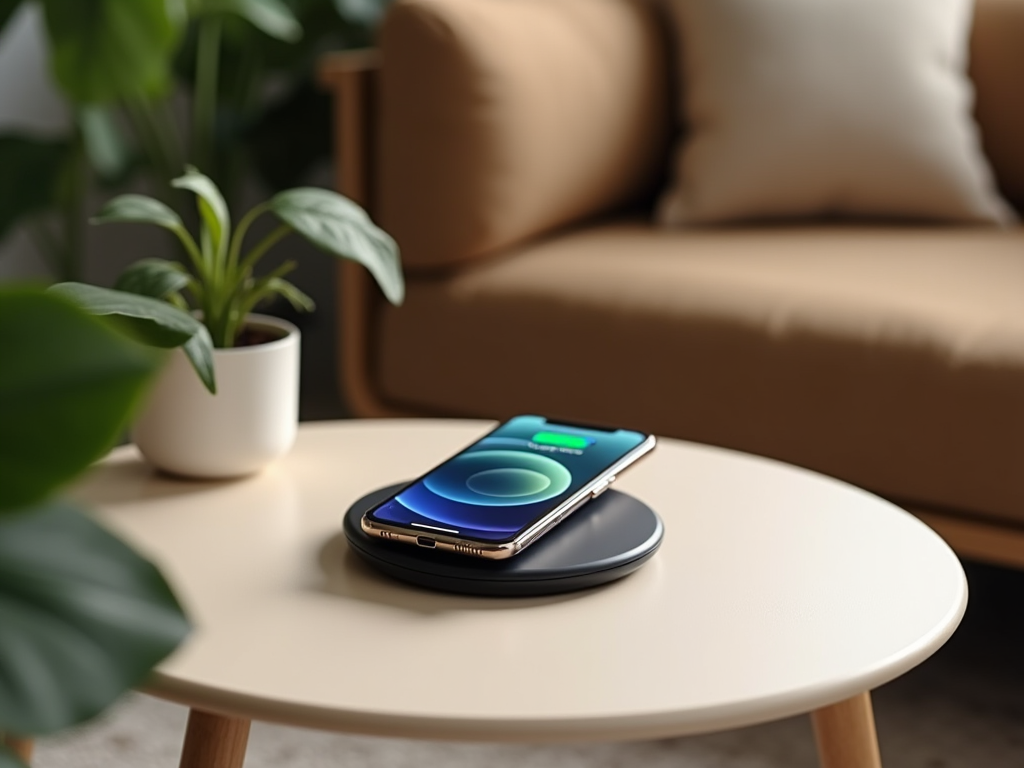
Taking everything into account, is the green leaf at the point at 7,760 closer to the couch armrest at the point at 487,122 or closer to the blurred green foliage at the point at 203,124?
the couch armrest at the point at 487,122

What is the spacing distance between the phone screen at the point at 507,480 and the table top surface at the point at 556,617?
42mm

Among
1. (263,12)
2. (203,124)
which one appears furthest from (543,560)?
(203,124)

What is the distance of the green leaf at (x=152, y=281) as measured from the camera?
36.7 inches

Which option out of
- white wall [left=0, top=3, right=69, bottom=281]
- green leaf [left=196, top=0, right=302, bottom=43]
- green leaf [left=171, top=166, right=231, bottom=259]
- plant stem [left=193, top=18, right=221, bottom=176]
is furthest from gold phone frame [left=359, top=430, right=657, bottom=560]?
white wall [left=0, top=3, right=69, bottom=281]

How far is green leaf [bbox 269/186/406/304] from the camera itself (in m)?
0.97

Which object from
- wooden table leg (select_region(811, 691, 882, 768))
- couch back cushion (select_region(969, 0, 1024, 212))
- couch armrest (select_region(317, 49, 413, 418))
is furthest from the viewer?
couch back cushion (select_region(969, 0, 1024, 212))

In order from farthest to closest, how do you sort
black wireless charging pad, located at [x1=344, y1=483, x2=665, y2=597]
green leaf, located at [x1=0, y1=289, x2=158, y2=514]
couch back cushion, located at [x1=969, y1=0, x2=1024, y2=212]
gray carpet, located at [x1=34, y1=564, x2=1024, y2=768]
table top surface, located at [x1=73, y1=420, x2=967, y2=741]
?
couch back cushion, located at [x1=969, y1=0, x2=1024, y2=212] < gray carpet, located at [x1=34, y1=564, x2=1024, y2=768] < black wireless charging pad, located at [x1=344, y1=483, x2=665, y2=597] < table top surface, located at [x1=73, y1=420, x2=967, y2=741] < green leaf, located at [x1=0, y1=289, x2=158, y2=514]

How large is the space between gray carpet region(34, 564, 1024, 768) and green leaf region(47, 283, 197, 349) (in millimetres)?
621

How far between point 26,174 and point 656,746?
4.56ft

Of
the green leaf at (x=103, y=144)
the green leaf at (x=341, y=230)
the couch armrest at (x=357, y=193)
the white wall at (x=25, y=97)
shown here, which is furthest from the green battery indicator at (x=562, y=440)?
the white wall at (x=25, y=97)

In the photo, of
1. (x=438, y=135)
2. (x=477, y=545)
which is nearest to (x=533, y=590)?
(x=477, y=545)

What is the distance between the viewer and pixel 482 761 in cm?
135

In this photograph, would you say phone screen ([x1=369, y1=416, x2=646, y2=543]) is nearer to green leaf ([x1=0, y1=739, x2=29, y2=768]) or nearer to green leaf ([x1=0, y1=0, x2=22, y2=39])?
green leaf ([x1=0, y1=739, x2=29, y2=768])

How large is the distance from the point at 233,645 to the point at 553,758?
671 mm
